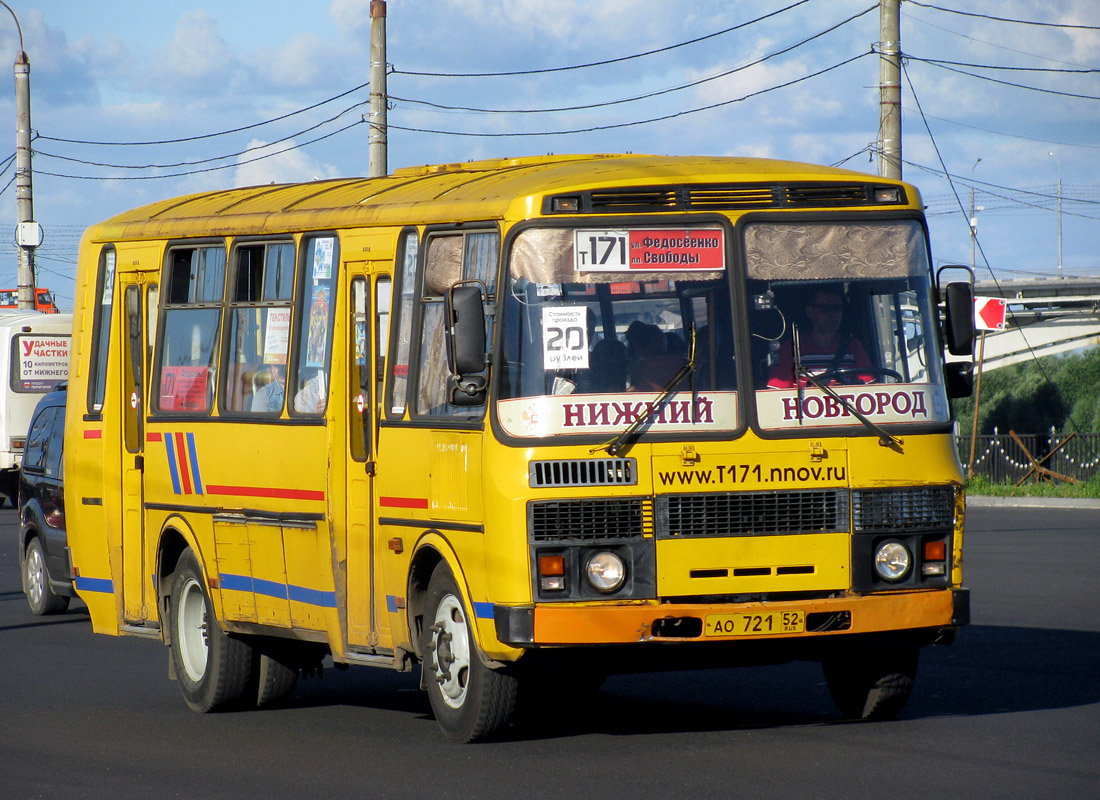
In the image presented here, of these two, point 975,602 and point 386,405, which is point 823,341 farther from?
point 975,602

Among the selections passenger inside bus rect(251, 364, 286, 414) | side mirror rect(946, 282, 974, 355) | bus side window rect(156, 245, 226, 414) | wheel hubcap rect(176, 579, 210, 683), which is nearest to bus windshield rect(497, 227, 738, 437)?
side mirror rect(946, 282, 974, 355)

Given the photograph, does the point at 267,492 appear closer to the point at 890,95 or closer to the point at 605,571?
the point at 605,571

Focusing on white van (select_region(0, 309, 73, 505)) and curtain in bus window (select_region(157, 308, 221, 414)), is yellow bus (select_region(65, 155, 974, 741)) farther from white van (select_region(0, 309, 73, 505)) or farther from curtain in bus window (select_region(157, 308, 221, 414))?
white van (select_region(0, 309, 73, 505))

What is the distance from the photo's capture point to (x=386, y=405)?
953 centimetres

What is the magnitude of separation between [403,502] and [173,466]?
96.6 inches

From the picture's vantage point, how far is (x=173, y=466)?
11.2 meters

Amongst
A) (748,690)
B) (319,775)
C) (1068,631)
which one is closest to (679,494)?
(319,775)

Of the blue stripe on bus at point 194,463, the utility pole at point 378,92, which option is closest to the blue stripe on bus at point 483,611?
the blue stripe on bus at point 194,463

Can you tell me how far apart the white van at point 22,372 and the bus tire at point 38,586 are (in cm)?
1507

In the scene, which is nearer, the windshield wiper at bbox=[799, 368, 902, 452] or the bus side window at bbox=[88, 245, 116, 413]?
the windshield wiper at bbox=[799, 368, 902, 452]

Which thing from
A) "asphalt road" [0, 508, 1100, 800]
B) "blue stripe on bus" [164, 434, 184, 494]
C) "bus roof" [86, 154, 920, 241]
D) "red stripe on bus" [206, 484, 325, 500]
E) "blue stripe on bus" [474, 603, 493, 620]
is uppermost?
"bus roof" [86, 154, 920, 241]

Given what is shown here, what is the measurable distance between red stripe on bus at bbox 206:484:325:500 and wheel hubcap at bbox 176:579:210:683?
71 centimetres

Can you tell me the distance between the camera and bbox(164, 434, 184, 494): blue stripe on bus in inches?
440

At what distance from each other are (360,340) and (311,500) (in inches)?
35.6
